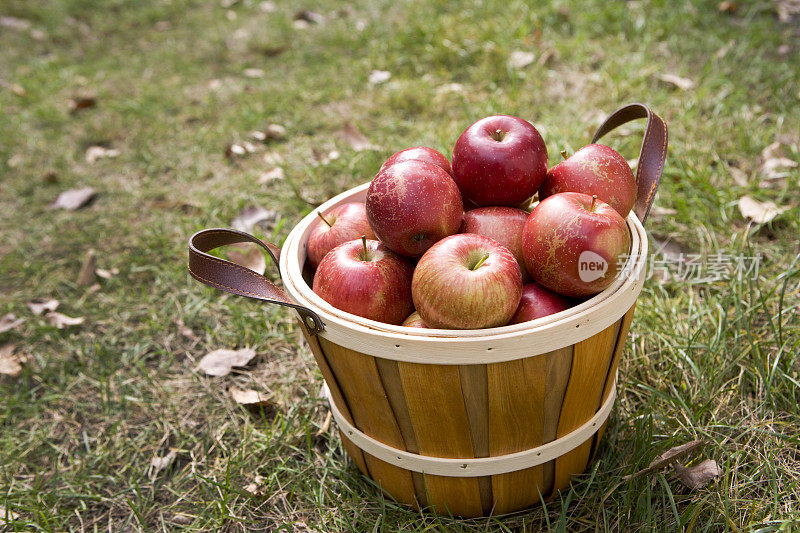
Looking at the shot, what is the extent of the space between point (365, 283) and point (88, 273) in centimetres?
191

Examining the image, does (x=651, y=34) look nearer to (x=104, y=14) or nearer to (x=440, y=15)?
(x=440, y=15)

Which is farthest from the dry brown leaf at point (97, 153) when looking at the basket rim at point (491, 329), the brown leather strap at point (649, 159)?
the brown leather strap at point (649, 159)

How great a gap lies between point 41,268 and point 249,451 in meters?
1.69

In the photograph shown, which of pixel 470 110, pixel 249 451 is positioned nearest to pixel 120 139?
pixel 470 110

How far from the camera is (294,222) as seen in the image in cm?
313

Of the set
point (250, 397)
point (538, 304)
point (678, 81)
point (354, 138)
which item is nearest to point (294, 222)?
point (354, 138)

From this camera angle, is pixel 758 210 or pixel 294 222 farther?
pixel 294 222

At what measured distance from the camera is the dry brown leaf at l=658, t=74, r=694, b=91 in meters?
3.54

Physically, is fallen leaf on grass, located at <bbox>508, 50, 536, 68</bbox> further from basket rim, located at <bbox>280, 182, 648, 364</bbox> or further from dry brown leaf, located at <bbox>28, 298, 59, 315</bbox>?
dry brown leaf, located at <bbox>28, 298, 59, 315</bbox>

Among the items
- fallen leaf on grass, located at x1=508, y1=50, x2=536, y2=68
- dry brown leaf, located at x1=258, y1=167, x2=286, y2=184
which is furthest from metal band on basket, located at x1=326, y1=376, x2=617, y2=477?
fallen leaf on grass, located at x1=508, y1=50, x2=536, y2=68

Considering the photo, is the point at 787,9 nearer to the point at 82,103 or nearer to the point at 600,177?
the point at 600,177

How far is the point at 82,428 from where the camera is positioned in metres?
2.29

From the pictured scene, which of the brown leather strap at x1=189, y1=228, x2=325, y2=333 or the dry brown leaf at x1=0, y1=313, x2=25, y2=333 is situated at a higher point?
the brown leather strap at x1=189, y1=228, x2=325, y2=333

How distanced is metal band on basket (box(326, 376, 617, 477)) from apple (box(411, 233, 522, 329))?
40 centimetres
